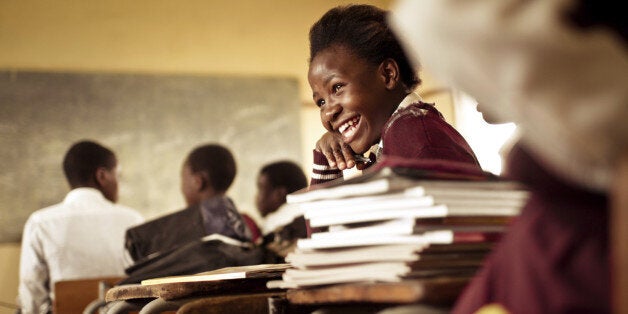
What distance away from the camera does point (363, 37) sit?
2.17m

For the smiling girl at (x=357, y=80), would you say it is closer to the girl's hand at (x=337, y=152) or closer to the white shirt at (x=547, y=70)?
the girl's hand at (x=337, y=152)

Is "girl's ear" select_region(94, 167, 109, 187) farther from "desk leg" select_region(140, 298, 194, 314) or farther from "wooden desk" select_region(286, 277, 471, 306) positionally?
"wooden desk" select_region(286, 277, 471, 306)

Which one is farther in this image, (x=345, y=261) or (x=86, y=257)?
(x=86, y=257)

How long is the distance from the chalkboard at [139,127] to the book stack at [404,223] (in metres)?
4.57

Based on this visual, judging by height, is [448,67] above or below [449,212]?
above

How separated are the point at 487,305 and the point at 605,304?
15 cm

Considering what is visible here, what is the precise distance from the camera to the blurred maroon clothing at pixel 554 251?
835 mm

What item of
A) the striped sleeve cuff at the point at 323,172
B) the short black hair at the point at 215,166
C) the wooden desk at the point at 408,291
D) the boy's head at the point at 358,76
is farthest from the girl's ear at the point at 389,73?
the short black hair at the point at 215,166

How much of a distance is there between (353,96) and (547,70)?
134cm

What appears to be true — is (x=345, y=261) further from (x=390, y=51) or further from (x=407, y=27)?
(x=390, y=51)

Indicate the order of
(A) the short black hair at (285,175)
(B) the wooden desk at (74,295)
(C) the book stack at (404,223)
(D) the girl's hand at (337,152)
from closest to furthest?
(C) the book stack at (404,223)
(D) the girl's hand at (337,152)
(B) the wooden desk at (74,295)
(A) the short black hair at (285,175)

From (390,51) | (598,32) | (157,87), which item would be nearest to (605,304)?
(598,32)

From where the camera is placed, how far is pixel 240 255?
10.6ft

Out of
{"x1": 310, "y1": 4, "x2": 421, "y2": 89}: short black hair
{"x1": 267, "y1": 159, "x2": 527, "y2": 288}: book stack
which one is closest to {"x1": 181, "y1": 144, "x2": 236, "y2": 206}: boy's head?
{"x1": 310, "y1": 4, "x2": 421, "y2": 89}: short black hair
